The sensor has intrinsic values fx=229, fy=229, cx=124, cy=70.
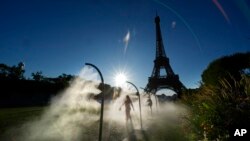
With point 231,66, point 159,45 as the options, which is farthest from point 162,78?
point 231,66

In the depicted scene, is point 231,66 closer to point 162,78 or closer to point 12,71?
point 162,78

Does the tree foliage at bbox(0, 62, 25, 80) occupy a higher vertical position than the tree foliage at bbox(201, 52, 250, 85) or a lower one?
higher

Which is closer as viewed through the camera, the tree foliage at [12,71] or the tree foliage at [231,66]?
the tree foliage at [231,66]

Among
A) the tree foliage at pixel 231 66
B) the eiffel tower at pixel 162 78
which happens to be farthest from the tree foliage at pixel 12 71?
the tree foliage at pixel 231 66

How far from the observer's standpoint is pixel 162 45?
182 ft

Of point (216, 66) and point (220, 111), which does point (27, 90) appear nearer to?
point (216, 66)

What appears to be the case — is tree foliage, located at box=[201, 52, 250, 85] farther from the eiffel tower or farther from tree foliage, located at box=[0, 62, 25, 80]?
tree foliage, located at box=[0, 62, 25, 80]

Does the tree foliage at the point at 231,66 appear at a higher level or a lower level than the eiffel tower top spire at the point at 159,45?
lower

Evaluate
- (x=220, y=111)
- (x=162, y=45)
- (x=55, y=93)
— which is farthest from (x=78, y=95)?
(x=162, y=45)

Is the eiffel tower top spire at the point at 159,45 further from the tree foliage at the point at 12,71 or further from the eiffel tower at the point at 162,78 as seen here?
the tree foliage at the point at 12,71

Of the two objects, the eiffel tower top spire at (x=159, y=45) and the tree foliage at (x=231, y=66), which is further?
the eiffel tower top spire at (x=159, y=45)

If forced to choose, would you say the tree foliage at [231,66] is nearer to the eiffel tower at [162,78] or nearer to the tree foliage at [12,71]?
the eiffel tower at [162,78]

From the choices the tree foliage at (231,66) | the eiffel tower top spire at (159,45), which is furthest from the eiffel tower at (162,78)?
the tree foliage at (231,66)

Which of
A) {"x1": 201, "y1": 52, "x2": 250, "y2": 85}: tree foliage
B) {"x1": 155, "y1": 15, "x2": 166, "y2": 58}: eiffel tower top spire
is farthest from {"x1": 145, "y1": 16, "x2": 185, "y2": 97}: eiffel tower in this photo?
{"x1": 201, "y1": 52, "x2": 250, "y2": 85}: tree foliage
